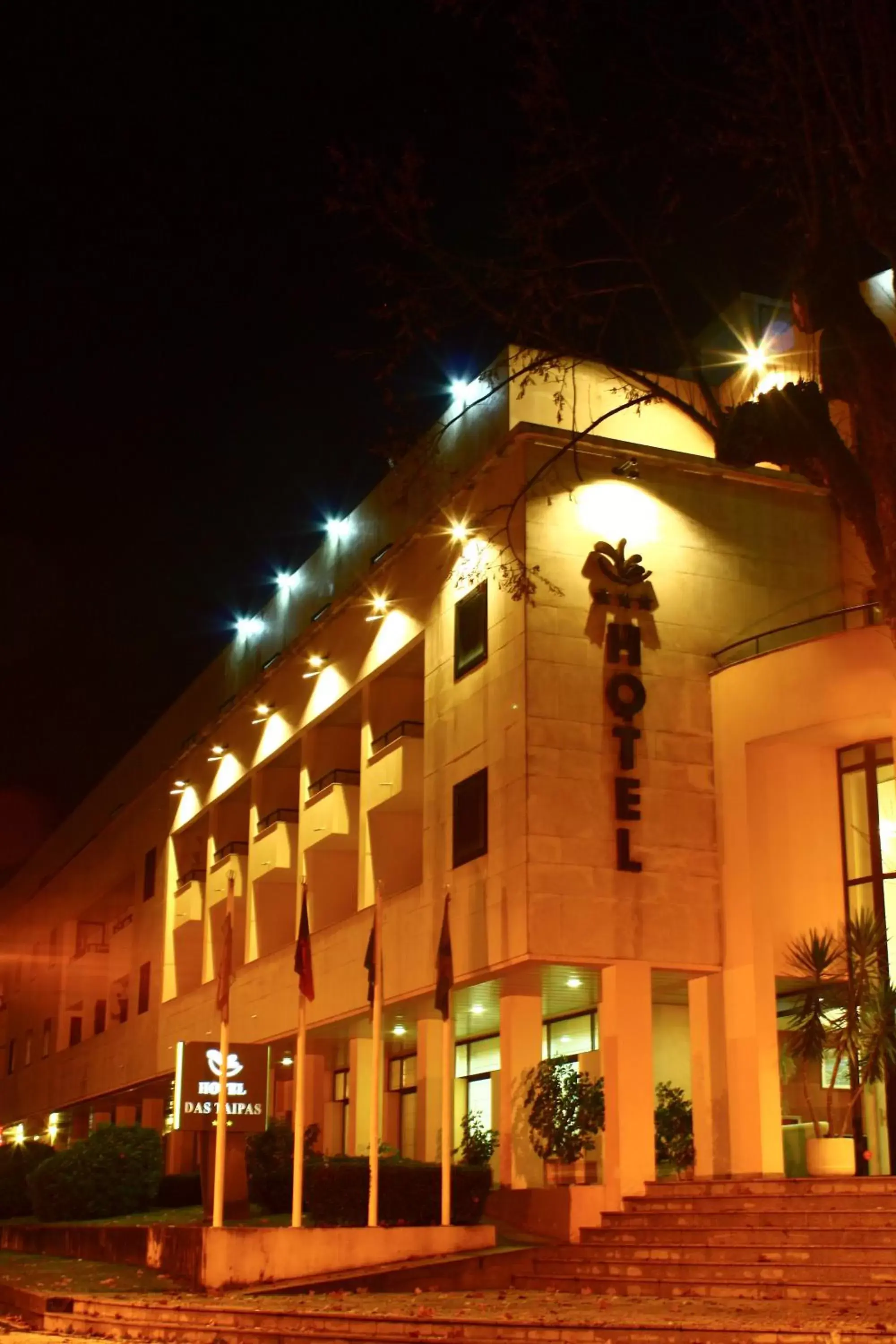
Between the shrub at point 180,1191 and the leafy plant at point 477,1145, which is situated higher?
the leafy plant at point 477,1145

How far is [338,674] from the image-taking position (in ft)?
106

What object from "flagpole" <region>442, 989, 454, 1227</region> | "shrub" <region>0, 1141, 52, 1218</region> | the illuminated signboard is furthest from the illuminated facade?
"shrub" <region>0, 1141, 52, 1218</region>

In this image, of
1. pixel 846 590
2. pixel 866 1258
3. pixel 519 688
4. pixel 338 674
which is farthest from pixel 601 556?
pixel 866 1258

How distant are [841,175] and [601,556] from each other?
8.06m

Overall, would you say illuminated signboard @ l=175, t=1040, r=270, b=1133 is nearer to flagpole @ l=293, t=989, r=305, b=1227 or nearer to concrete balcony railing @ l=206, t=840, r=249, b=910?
flagpole @ l=293, t=989, r=305, b=1227

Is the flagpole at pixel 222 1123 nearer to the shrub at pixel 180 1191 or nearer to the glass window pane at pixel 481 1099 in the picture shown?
the shrub at pixel 180 1191

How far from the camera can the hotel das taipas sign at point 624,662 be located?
23688 millimetres

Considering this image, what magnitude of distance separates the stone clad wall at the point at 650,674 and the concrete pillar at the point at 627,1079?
456 mm

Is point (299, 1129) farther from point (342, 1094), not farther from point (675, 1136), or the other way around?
point (342, 1094)

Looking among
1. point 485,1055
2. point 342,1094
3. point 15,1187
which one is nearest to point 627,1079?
point 485,1055

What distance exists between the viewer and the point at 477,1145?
25828 mm

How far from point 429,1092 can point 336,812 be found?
21.5 ft

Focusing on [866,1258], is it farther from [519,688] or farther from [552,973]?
[519,688]

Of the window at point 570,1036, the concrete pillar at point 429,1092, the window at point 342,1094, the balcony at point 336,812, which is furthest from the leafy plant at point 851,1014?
the window at point 342,1094
